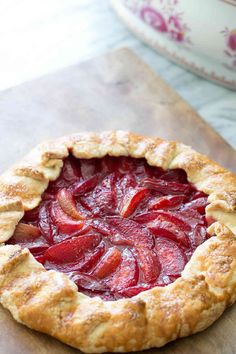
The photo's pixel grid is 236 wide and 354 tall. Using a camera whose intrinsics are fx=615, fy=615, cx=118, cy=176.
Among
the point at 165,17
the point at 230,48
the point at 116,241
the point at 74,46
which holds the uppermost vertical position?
the point at 165,17

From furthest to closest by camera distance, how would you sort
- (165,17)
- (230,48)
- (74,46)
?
(74,46)
(165,17)
(230,48)

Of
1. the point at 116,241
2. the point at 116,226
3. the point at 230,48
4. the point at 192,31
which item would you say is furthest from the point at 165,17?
the point at 116,241

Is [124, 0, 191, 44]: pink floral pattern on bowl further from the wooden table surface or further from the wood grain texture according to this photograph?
the wood grain texture

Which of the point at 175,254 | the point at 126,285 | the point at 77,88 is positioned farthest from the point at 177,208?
the point at 77,88

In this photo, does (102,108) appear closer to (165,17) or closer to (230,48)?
(165,17)

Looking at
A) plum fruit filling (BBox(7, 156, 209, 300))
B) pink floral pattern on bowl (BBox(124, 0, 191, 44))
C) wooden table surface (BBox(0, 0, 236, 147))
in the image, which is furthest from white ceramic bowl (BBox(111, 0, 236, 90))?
plum fruit filling (BBox(7, 156, 209, 300))

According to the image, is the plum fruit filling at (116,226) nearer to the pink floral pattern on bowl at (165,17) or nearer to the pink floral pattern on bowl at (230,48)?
the pink floral pattern on bowl at (230,48)

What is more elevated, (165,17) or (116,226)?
(165,17)

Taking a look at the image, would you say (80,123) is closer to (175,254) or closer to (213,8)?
(213,8)
